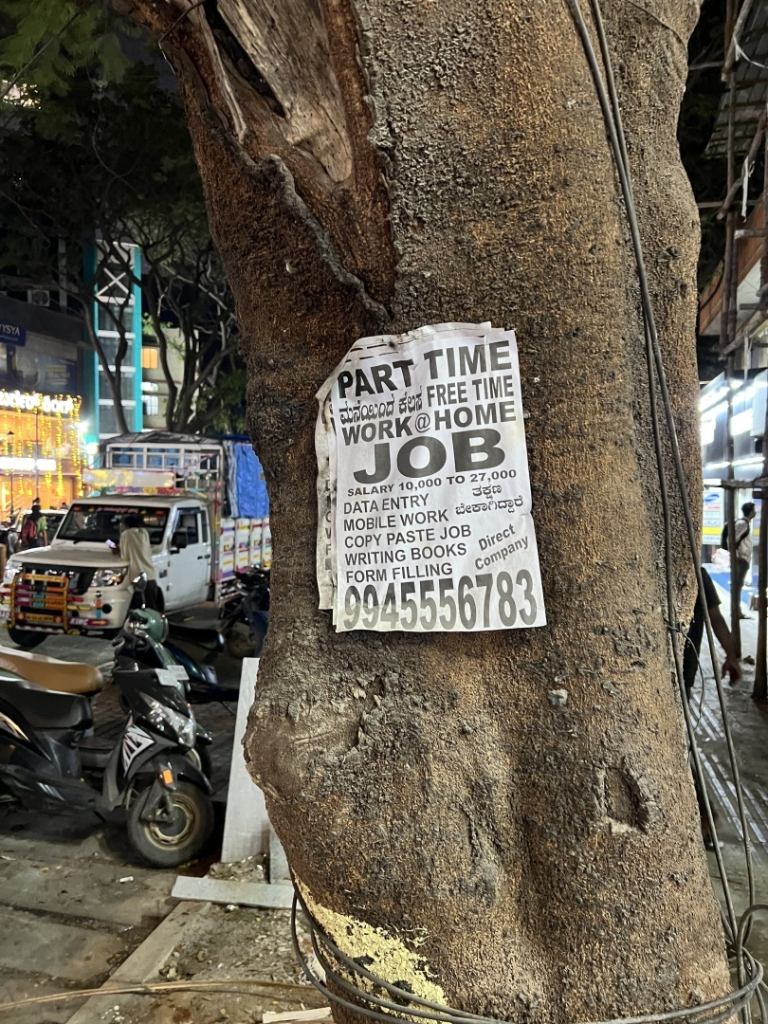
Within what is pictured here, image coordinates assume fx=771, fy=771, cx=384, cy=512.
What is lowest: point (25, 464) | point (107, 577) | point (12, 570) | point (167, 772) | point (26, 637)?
point (167, 772)

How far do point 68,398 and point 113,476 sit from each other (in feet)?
39.4

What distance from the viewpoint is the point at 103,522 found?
1038 centimetres

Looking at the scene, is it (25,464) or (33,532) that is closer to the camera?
(33,532)

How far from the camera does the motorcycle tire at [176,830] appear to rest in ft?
14.0

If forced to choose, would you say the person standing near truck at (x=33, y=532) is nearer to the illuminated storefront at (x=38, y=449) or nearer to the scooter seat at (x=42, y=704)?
the illuminated storefront at (x=38, y=449)

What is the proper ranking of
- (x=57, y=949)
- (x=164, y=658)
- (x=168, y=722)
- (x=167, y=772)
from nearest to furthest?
(x=57, y=949) → (x=167, y=772) → (x=168, y=722) → (x=164, y=658)

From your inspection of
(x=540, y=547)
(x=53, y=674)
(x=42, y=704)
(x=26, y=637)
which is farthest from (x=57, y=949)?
(x=26, y=637)

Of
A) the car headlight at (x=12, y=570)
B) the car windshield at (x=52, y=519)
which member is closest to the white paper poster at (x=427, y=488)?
the car headlight at (x=12, y=570)

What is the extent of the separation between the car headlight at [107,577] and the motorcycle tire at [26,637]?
3.13 ft

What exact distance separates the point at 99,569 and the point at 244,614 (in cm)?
174

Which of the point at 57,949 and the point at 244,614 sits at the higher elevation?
the point at 244,614

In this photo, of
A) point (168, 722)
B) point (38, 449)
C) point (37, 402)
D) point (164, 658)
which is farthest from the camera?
point (38, 449)

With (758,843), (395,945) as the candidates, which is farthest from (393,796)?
(758,843)

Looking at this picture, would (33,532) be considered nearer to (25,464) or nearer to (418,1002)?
(25,464)
